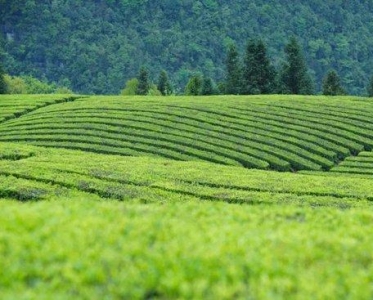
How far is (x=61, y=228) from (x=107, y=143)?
28.4 m

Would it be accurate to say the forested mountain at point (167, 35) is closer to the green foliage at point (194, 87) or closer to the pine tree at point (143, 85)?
the pine tree at point (143, 85)

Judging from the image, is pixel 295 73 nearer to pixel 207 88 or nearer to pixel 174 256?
pixel 207 88

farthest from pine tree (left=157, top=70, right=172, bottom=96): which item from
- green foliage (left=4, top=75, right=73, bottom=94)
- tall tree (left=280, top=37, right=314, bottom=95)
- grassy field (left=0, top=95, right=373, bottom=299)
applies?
grassy field (left=0, top=95, right=373, bottom=299)

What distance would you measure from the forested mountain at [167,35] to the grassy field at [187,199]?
9612 centimetres

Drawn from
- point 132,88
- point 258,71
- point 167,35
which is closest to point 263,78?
point 258,71

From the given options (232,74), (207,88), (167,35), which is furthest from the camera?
(167,35)

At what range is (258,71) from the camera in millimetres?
77000

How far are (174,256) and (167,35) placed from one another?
16038cm

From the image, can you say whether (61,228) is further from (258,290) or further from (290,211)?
(290,211)

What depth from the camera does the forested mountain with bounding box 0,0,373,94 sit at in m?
154

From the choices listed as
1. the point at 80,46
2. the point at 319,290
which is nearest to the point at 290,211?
the point at 319,290

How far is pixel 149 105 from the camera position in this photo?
50.3 meters

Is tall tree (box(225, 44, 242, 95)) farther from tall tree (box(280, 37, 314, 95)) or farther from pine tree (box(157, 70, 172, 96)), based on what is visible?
pine tree (box(157, 70, 172, 96))

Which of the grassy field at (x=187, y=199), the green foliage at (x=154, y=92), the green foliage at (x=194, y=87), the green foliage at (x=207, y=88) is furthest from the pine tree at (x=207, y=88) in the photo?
the grassy field at (x=187, y=199)
